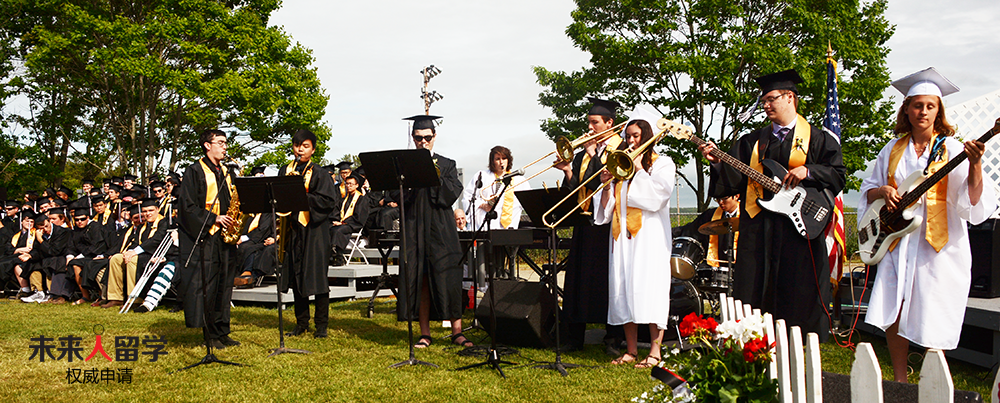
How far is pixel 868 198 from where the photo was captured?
4660 mm

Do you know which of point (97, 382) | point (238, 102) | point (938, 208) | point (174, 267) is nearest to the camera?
point (938, 208)

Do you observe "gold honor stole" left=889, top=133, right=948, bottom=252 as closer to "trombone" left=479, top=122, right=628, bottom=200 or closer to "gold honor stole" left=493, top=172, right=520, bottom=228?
"trombone" left=479, top=122, right=628, bottom=200

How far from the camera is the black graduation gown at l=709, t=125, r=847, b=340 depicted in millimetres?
4371

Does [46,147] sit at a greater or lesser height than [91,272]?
greater

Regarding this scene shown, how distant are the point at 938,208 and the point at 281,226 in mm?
5971

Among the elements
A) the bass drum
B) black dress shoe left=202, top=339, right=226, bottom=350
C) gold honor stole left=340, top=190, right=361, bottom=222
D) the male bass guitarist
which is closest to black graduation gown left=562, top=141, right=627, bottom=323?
the bass drum

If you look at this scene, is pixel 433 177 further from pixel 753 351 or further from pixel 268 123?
pixel 268 123

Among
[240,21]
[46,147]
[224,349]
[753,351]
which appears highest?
[240,21]

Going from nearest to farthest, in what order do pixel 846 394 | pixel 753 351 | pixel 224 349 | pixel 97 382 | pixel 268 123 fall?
1. pixel 753 351
2. pixel 846 394
3. pixel 97 382
4. pixel 224 349
5. pixel 268 123

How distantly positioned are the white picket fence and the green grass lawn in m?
2.14

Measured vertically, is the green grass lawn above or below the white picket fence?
below

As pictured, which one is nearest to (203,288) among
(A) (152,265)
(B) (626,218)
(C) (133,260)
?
(B) (626,218)

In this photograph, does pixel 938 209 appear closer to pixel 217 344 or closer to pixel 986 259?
pixel 986 259

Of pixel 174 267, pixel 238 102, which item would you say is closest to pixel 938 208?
pixel 174 267
